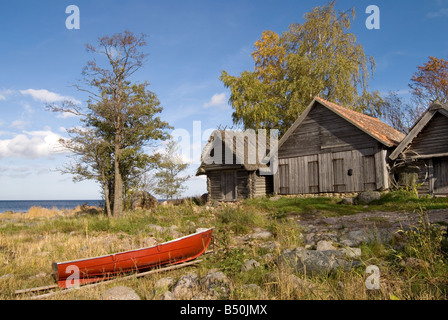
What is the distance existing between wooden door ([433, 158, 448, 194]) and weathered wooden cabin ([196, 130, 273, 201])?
10.6 meters

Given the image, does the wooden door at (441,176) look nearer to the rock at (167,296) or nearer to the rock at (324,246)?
the rock at (324,246)

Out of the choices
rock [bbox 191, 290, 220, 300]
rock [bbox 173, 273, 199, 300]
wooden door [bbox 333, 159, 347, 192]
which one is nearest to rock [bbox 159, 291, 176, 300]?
rock [bbox 173, 273, 199, 300]

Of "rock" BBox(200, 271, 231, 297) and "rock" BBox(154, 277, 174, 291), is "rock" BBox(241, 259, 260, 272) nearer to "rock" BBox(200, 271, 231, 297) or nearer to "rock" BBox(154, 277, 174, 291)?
"rock" BBox(200, 271, 231, 297)

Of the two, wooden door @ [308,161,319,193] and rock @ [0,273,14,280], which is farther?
wooden door @ [308,161,319,193]

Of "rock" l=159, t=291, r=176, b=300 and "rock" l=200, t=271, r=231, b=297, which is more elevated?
"rock" l=200, t=271, r=231, b=297

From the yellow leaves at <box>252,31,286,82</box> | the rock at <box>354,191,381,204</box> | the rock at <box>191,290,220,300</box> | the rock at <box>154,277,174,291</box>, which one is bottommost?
the rock at <box>154,277,174,291</box>

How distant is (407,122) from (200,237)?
31573mm

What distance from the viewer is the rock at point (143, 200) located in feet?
82.2

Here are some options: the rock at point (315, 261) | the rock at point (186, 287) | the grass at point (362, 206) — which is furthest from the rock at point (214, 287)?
the grass at point (362, 206)

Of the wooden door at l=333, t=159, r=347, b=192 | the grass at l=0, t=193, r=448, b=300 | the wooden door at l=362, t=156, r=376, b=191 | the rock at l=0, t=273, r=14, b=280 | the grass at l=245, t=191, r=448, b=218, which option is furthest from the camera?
the wooden door at l=333, t=159, r=347, b=192

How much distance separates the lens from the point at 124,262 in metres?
8.16

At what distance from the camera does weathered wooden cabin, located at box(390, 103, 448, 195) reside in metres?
18.6

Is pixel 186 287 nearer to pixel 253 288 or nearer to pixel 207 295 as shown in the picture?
pixel 207 295

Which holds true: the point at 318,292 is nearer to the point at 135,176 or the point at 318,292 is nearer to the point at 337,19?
the point at 135,176
